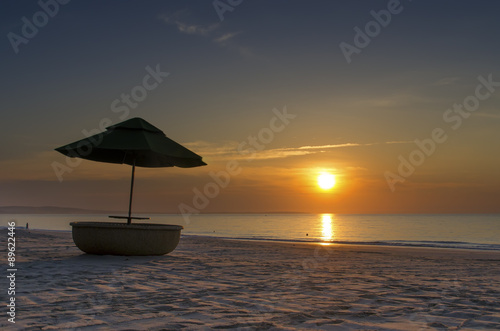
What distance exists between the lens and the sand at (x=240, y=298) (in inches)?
160

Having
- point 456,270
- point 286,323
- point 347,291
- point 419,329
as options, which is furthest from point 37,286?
point 456,270

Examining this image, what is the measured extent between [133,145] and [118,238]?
6.91 feet

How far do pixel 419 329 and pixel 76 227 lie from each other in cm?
779

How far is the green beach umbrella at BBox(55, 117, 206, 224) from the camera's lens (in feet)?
31.2

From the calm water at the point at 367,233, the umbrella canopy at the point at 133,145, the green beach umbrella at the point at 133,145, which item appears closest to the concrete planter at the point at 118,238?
the green beach umbrella at the point at 133,145

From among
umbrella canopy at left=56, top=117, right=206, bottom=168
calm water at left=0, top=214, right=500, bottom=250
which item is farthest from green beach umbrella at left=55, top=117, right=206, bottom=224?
calm water at left=0, top=214, right=500, bottom=250

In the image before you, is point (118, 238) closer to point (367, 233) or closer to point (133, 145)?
point (133, 145)

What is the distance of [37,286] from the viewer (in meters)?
5.74

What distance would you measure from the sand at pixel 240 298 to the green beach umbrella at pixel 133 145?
2.55m

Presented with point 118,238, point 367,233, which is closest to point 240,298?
point 118,238

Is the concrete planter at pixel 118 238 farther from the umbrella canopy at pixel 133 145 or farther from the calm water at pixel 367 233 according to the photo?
the calm water at pixel 367 233

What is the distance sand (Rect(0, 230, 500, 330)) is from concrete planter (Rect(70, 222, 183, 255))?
2.42 feet

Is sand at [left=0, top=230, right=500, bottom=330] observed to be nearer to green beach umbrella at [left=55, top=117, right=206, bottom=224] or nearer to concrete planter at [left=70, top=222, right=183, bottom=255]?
concrete planter at [left=70, top=222, right=183, bottom=255]

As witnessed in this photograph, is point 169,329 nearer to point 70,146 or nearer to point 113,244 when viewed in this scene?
point 113,244
